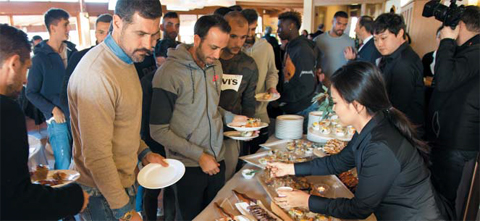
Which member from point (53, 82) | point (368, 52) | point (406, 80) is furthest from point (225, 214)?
point (368, 52)

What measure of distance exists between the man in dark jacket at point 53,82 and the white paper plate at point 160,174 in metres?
1.50

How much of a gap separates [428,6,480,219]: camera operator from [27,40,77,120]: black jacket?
9.13 feet

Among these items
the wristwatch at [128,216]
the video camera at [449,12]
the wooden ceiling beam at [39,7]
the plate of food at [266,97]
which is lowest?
the wristwatch at [128,216]

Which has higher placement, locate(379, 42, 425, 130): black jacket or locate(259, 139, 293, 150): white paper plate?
locate(379, 42, 425, 130): black jacket

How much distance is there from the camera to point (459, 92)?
1.94 m

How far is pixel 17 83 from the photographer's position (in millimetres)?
811

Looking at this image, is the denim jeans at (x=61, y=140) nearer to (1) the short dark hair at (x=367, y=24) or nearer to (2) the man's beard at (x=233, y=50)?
(2) the man's beard at (x=233, y=50)

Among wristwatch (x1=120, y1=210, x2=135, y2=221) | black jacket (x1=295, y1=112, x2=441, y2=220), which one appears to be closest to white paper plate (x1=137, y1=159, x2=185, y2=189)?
wristwatch (x1=120, y1=210, x2=135, y2=221)

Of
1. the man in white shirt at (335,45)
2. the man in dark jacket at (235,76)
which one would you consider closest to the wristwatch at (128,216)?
the man in dark jacket at (235,76)

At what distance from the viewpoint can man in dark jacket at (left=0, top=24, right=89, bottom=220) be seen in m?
0.72

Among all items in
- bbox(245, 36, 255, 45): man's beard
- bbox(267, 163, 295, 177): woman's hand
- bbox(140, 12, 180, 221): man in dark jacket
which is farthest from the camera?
bbox(245, 36, 255, 45): man's beard

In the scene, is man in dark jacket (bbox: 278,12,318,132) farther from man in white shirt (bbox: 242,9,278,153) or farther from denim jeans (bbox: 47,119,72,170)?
denim jeans (bbox: 47,119,72,170)

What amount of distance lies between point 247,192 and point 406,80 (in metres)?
1.45

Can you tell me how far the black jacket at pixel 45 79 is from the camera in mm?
2555
